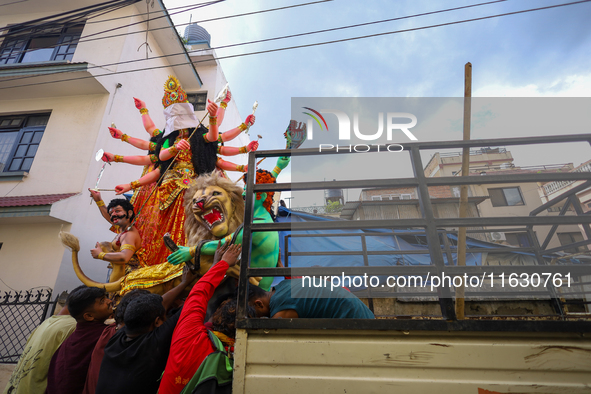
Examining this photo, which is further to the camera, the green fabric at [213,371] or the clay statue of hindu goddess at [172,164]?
the clay statue of hindu goddess at [172,164]

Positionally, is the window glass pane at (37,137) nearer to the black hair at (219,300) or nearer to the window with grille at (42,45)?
the window with grille at (42,45)

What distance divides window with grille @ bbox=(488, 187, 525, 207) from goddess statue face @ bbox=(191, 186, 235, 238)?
19.1 meters

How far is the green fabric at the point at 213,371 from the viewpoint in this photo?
6.31 ft

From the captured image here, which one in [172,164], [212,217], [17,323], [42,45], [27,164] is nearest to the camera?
[212,217]

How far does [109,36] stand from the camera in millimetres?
8125

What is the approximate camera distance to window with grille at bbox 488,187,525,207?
18609 millimetres

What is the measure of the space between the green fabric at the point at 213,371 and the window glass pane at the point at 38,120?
334 inches

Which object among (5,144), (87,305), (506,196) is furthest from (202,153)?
(506,196)

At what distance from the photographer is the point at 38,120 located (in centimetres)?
790

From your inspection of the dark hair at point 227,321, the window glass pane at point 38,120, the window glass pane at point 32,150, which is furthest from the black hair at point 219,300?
the window glass pane at point 38,120

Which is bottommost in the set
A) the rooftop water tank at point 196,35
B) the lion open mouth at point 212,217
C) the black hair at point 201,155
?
the lion open mouth at point 212,217

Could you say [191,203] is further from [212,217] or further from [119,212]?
[119,212]

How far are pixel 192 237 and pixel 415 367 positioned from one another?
2.93 metres

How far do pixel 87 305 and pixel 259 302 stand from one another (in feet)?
5.13
